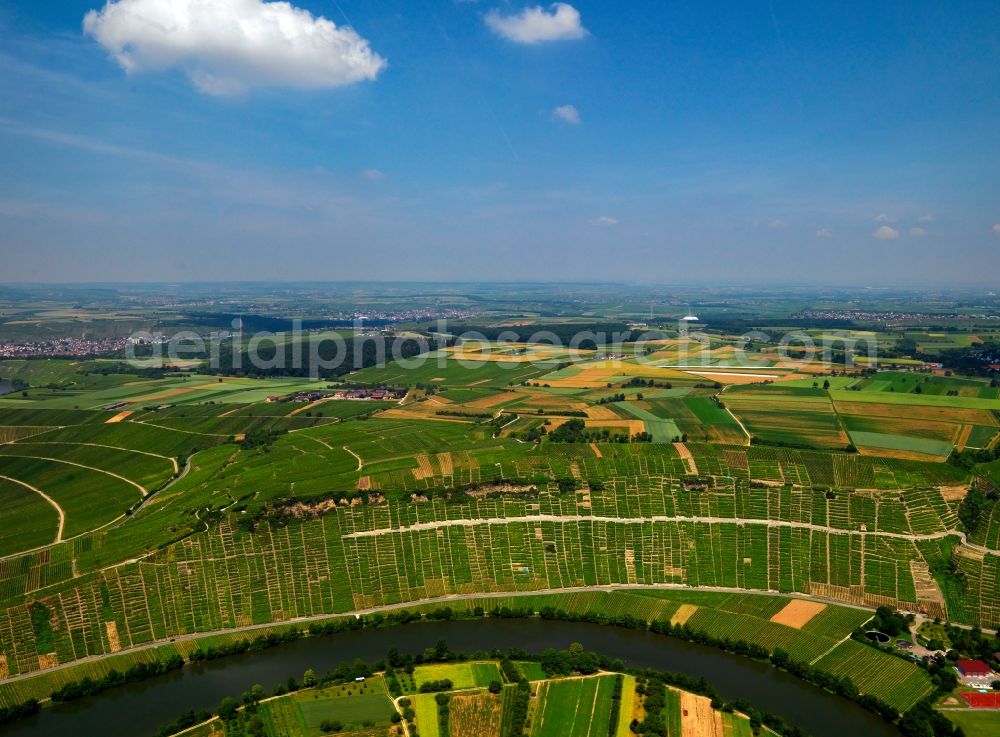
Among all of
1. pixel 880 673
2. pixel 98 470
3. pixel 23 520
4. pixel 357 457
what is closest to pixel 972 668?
pixel 880 673

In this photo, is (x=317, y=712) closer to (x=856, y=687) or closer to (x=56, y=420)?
(x=856, y=687)

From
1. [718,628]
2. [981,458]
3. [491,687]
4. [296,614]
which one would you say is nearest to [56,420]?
[296,614]

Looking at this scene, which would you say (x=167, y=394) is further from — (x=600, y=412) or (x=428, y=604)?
(x=428, y=604)

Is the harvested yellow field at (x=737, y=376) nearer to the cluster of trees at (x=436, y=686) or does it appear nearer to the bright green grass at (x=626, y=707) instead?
the bright green grass at (x=626, y=707)

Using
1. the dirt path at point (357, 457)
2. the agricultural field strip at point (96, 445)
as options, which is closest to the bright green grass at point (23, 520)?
the agricultural field strip at point (96, 445)

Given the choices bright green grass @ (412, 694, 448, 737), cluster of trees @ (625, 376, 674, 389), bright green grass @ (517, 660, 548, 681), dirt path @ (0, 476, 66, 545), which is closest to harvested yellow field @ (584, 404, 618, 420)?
cluster of trees @ (625, 376, 674, 389)

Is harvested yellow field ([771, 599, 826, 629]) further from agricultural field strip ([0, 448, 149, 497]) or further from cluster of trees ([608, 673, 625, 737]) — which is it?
agricultural field strip ([0, 448, 149, 497])

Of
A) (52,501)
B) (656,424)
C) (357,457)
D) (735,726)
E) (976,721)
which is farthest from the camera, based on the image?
(656,424)
